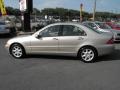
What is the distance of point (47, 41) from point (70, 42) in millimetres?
897

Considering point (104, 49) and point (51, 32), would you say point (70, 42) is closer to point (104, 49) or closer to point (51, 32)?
point (51, 32)

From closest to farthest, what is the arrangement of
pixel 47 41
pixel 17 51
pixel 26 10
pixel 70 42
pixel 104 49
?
1. pixel 104 49
2. pixel 70 42
3. pixel 47 41
4. pixel 17 51
5. pixel 26 10

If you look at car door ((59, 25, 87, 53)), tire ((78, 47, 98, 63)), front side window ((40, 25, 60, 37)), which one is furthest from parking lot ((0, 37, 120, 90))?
front side window ((40, 25, 60, 37))

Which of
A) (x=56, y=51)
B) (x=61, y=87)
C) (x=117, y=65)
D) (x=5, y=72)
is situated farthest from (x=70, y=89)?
(x=56, y=51)

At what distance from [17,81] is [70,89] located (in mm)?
→ 1558

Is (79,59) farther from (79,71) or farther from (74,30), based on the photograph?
(79,71)

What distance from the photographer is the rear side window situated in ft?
33.4

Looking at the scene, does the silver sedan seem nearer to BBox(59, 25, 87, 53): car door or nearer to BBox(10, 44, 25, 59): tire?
BBox(59, 25, 87, 53): car door

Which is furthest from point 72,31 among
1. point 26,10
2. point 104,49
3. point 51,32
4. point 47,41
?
point 26,10

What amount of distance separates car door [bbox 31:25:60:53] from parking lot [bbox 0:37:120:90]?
0.42 metres

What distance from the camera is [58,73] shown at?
8.08 m

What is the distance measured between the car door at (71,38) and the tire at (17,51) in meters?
1.64

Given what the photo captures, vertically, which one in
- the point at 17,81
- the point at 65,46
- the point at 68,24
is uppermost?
the point at 68,24

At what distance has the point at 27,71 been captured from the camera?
8.41 metres
